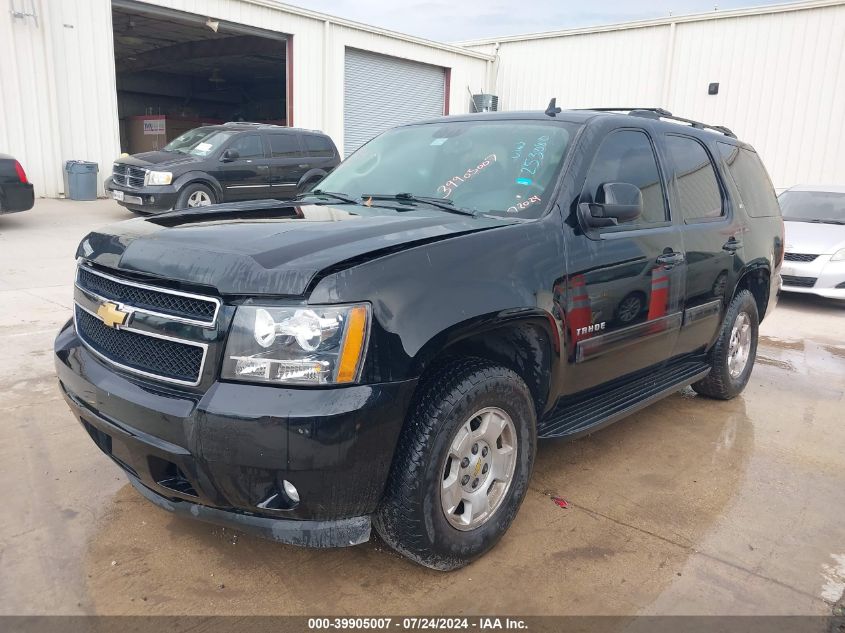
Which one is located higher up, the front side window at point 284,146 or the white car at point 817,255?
the front side window at point 284,146

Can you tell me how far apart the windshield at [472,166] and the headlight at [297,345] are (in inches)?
48.1

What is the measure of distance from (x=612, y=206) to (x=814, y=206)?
28.5 ft

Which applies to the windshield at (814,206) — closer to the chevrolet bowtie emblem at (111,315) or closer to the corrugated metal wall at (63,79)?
the chevrolet bowtie emblem at (111,315)

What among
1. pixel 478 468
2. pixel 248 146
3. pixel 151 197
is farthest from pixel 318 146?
pixel 478 468

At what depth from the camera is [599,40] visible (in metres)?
21.0

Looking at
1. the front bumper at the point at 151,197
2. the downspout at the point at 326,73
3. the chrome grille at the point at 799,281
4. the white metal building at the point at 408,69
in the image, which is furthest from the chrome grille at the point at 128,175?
the chrome grille at the point at 799,281

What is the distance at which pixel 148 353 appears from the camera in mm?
2455

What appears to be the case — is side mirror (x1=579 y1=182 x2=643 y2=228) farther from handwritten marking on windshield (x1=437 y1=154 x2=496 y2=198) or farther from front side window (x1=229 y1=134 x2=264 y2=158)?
front side window (x1=229 y1=134 x2=264 y2=158)

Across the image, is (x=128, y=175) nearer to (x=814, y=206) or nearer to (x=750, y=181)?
(x=750, y=181)

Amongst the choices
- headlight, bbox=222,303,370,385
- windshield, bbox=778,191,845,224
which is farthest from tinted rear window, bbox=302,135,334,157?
headlight, bbox=222,303,370,385

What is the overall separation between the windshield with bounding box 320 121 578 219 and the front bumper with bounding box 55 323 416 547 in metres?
1.34

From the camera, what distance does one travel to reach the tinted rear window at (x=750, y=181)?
15.5 feet

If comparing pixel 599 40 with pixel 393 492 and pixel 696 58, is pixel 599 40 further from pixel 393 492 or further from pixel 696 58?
pixel 393 492

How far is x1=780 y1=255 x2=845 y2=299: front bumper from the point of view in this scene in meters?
8.60
